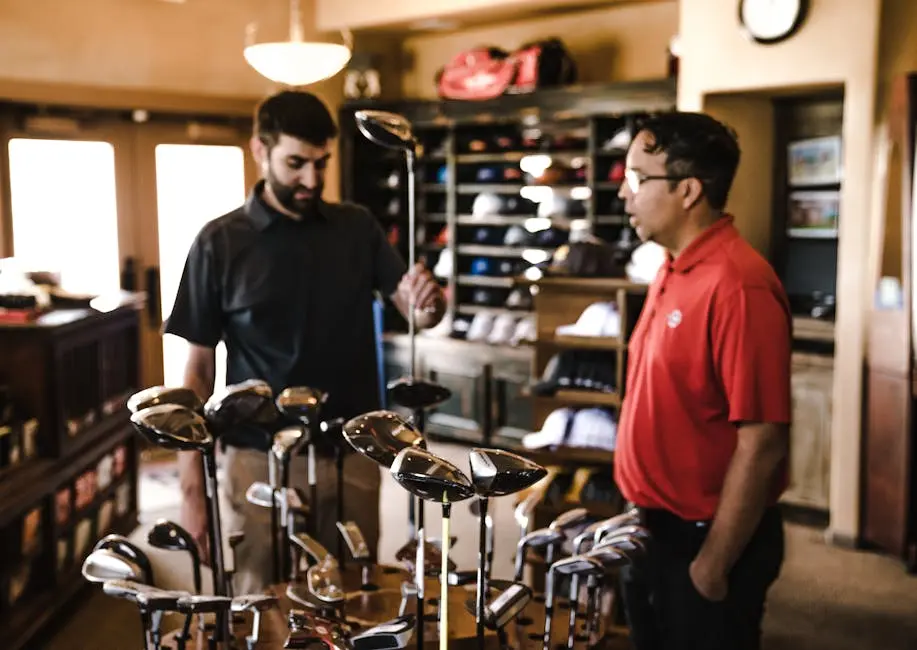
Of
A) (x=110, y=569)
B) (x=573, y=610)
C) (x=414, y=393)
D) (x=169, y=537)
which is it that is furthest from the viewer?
(x=414, y=393)

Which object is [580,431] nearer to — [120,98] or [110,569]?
[110,569]

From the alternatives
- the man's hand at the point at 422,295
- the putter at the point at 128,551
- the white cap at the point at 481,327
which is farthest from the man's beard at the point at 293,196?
the white cap at the point at 481,327

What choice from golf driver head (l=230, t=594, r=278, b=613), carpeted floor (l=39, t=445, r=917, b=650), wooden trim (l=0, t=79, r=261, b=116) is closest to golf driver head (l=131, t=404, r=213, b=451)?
golf driver head (l=230, t=594, r=278, b=613)

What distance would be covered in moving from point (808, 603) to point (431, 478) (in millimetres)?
3262

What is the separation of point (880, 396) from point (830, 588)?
3.11 feet

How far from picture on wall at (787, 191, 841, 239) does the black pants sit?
12.5 ft

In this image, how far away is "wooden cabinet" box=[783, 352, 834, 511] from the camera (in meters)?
4.98

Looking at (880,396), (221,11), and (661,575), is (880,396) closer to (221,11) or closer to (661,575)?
(661,575)

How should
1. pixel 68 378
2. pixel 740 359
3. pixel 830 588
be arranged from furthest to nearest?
pixel 830 588, pixel 68 378, pixel 740 359

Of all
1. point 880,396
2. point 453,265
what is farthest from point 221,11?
point 880,396

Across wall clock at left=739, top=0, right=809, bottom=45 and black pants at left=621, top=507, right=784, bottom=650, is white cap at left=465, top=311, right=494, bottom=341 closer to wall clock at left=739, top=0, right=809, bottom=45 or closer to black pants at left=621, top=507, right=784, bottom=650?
wall clock at left=739, top=0, right=809, bottom=45

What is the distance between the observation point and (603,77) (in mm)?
6914

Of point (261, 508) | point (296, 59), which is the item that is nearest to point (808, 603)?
point (261, 508)

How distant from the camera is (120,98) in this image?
633 centimetres
